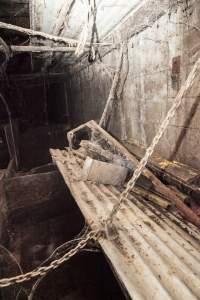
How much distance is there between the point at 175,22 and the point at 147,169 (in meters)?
3.11

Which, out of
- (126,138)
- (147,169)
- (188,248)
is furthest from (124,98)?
(188,248)

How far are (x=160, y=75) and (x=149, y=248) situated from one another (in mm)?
3848

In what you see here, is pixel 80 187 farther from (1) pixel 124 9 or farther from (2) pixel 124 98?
(1) pixel 124 9

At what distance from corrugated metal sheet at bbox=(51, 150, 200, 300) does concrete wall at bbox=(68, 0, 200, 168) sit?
1.42 meters

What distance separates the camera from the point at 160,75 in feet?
18.5

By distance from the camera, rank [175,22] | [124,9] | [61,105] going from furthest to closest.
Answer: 1. [61,105]
2. [124,9]
3. [175,22]

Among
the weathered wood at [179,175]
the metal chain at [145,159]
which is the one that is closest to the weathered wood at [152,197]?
the weathered wood at [179,175]

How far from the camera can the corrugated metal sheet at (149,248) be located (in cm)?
279

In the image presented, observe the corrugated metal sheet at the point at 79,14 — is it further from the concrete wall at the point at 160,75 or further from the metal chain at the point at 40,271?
the metal chain at the point at 40,271

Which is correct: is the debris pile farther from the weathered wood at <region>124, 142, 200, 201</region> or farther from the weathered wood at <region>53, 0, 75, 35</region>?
the weathered wood at <region>53, 0, 75, 35</region>

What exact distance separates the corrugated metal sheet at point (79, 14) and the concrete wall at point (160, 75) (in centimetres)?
31

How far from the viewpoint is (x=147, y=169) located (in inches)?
221

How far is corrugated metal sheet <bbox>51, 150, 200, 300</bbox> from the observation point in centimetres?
279

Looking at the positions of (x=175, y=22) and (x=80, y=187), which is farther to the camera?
(x=80, y=187)
